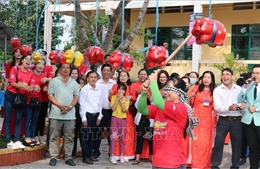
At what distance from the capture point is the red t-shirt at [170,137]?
3.84m

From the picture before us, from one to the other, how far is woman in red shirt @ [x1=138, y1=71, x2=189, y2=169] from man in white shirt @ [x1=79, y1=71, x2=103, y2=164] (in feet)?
9.42

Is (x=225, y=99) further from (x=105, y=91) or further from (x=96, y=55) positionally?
(x=96, y=55)

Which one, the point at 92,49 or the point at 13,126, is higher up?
the point at 92,49

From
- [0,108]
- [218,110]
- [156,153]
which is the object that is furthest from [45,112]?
[0,108]

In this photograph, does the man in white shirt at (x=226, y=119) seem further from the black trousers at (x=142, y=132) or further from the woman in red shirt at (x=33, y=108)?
the woman in red shirt at (x=33, y=108)

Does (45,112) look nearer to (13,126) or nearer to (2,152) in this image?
(13,126)

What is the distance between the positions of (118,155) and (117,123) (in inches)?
21.9

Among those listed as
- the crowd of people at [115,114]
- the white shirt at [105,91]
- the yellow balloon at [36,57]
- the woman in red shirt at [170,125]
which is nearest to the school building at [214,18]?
the crowd of people at [115,114]

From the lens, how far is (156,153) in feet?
13.0

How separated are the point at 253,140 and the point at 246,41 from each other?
9.83 meters

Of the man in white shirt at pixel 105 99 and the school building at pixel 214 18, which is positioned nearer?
the man in white shirt at pixel 105 99

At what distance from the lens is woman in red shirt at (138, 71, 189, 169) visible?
3.80 metres

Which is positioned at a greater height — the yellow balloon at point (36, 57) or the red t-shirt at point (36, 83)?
the yellow balloon at point (36, 57)

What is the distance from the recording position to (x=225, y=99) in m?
6.11
